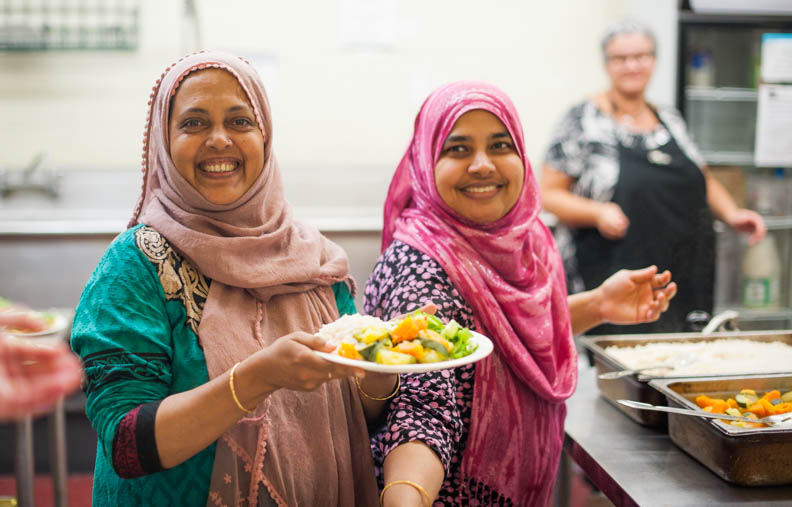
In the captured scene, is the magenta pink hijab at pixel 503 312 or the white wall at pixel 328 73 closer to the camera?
the magenta pink hijab at pixel 503 312

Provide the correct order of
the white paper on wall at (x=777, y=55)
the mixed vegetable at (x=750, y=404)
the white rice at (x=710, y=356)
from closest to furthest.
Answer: the mixed vegetable at (x=750, y=404) < the white rice at (x=710, y=356) < the white paper on wall at (x=777, y=55)

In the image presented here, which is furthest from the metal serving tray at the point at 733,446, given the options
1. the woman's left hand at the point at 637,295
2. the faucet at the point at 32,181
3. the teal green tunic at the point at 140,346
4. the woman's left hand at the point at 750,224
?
the faucet at the point at 32,181

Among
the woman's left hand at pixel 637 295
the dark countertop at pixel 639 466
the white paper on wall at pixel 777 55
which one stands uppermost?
the white paper on wall at pixel 777 55

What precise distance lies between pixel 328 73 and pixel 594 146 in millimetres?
1971

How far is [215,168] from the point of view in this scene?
1.34 meters

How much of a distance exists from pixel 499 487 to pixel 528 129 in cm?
345

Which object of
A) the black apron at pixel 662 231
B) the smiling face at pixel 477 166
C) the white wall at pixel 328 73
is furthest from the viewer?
the white wall at pixel 328 73

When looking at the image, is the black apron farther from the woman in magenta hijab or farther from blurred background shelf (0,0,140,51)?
blurred background shelf (0,0,140,51)

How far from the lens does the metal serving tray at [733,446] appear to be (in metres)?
1.28

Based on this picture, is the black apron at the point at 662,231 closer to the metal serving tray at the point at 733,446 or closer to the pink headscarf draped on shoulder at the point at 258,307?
the metal serving tray at the point at 733,446

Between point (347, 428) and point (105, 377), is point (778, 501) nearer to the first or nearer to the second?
point (347, 428)

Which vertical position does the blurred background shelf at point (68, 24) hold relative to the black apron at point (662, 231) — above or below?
above

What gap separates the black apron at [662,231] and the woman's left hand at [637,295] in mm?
1157

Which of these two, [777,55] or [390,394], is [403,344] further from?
[777,55]
